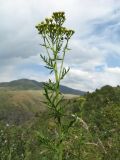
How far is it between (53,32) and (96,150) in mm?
7562

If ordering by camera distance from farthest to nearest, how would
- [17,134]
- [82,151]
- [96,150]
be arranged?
[17,134]
[96,150]
[82,151]

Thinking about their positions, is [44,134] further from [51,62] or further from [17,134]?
[17,134]

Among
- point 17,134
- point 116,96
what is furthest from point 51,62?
point 116,96

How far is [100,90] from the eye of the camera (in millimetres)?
62250

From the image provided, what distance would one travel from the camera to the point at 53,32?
9.97 meters

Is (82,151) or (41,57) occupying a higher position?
(41,57)

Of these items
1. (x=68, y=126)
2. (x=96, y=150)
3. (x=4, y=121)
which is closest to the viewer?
(x=68, y=126)

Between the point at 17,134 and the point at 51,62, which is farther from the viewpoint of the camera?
the point at 17,134

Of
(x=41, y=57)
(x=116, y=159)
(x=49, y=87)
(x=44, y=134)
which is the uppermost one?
(x=41, y=57)

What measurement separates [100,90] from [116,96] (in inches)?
267

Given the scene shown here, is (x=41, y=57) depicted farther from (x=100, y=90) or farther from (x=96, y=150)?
(x=100, y=90)

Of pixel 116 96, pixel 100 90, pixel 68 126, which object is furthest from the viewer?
pixel 100 90

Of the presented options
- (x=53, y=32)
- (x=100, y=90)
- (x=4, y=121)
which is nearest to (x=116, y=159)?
(x=53, y=32)

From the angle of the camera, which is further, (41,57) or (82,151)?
(82,151)
